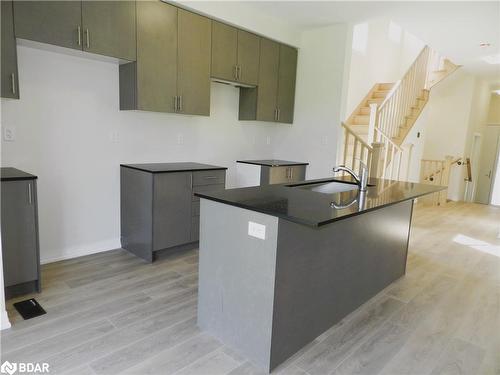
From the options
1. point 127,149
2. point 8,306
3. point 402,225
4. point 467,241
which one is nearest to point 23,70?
point 127,149

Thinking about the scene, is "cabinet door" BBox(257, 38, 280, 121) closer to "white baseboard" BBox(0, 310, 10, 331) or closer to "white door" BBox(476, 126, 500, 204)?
"white baseboard" BBox(0, 310, 10, 331)

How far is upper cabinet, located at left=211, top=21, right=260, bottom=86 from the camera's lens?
3.75 meters

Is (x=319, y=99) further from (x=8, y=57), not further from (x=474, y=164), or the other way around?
(x=474, y=164)

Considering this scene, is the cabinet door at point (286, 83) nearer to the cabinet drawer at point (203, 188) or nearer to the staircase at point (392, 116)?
the staircase at point (392, 116)

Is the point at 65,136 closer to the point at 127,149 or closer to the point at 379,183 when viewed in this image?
the point at 127,149

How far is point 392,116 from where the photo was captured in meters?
5.91

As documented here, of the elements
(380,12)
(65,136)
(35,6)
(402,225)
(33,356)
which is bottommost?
(33,356)

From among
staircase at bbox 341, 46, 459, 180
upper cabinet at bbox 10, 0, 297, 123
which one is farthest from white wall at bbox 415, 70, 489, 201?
upper cabinet at bbox 10, 0, 297, 123

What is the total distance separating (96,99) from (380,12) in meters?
3.14

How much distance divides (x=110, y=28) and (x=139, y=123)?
979mm

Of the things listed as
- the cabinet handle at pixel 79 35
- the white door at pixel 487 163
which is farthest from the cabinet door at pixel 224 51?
the white door at pixel 487 163

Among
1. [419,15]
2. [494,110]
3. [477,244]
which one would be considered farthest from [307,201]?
[494,110]

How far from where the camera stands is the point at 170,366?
73.3 inches

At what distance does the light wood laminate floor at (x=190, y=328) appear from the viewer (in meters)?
1.91
